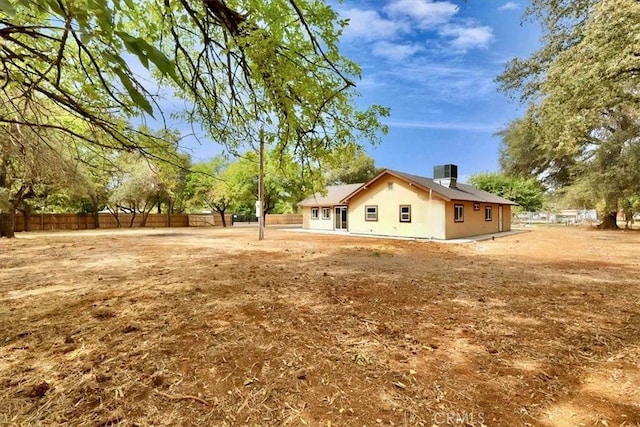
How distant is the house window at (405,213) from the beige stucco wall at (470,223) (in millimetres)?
2064

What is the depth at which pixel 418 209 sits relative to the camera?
16938 mm

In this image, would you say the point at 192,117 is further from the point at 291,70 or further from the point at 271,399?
the point at 271,399

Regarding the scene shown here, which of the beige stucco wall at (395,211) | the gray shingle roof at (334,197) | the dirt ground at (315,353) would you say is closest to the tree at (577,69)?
the dirt ground at (315,353)

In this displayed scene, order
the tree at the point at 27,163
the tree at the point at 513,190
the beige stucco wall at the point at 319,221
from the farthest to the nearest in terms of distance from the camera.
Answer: the tree at the point at 513,190 → the beige stucco wall at the point at 319,221 → the tree at the point at 27,163

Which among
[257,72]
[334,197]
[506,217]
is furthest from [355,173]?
[257,72]

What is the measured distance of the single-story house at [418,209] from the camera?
53.4 ft

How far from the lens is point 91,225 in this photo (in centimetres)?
2692

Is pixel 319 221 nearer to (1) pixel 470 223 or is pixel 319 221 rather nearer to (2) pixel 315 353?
(1) pixel 470 223

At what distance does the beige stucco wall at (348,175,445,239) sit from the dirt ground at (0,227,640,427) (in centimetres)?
1063

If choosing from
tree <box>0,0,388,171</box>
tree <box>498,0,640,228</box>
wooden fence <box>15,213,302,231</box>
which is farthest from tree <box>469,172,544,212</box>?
tree <box>0,0,388,171</box>

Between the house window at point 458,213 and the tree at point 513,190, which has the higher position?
the tree at point 513,190

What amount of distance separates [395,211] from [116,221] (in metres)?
25.3

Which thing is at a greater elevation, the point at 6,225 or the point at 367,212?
the point at 367,212

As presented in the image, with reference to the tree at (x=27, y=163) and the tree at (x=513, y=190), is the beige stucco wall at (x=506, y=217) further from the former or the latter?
the tree at (x=27, y=163)
